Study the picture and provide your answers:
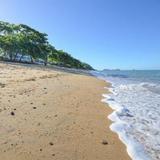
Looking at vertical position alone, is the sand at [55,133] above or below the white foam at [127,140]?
below

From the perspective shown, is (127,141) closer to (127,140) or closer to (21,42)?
(127,140)

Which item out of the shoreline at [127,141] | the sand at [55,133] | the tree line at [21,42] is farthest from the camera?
the tree line at [21,42]

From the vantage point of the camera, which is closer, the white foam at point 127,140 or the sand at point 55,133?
the sand at point 55,133

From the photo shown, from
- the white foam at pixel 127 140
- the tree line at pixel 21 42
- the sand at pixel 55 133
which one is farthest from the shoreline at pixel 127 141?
the tree line at pixel 21 42

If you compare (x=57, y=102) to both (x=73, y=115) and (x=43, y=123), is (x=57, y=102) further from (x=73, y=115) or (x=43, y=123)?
(x=43, y=123)

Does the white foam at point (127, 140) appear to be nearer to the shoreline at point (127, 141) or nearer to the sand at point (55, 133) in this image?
the shoreline at point (127, 141)

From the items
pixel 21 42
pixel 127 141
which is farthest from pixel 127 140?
pixel 21 42

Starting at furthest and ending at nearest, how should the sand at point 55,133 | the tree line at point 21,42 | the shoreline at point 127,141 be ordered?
the tree line at point 21,42, the shoreline at point 127,141, the sand at point 55,133

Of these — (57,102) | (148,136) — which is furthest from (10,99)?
(148,136)

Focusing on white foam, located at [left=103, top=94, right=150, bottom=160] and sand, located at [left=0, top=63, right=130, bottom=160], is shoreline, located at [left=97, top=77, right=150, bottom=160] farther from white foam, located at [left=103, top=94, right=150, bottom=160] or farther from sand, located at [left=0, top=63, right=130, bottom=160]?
sand, located at [left=0, top=63, right=130, bottom=160]

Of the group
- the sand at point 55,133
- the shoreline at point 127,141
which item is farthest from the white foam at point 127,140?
the sand at point 55,133

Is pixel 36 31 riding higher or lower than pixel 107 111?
higher

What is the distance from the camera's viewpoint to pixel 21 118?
8711 mm

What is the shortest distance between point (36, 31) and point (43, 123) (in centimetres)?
6596
